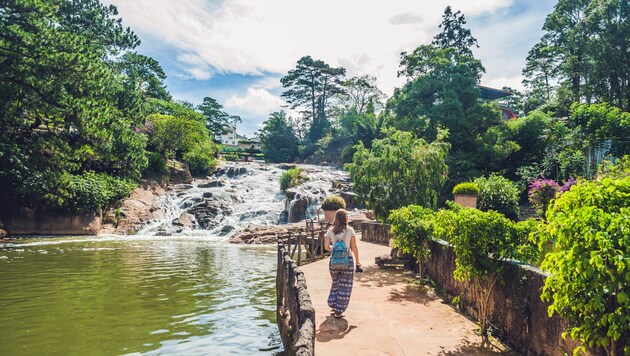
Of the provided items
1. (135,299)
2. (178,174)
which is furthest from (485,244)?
(178,174)

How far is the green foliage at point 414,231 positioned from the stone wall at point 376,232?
25.5 feet

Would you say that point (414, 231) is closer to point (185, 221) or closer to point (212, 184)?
point (185, 221)

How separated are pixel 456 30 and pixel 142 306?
48.7m

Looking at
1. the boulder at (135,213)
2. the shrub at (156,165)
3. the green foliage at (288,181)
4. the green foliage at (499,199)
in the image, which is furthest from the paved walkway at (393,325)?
the shrub at (156,165)

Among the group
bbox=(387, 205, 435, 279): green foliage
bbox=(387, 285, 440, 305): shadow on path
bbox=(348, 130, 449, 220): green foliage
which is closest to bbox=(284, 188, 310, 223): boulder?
bbox=(348, 130, 449, 220): green foliage

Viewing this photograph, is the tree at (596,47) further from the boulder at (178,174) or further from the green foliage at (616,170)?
the boulder at (178,174)

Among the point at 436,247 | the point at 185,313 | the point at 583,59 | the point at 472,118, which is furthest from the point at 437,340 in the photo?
the point at 583,59

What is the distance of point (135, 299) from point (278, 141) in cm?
5175

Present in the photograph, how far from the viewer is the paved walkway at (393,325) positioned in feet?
17.4

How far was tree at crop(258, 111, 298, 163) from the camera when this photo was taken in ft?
196

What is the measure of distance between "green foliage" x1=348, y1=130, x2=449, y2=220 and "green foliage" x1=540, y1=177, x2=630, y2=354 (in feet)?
27.5

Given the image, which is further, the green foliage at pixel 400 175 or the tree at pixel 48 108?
the tree at pixel 48 108

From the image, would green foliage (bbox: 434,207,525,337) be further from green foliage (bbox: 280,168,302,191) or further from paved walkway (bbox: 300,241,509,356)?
green foliage (bbox: 280,168,302,191)

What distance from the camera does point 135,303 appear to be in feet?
29.7
